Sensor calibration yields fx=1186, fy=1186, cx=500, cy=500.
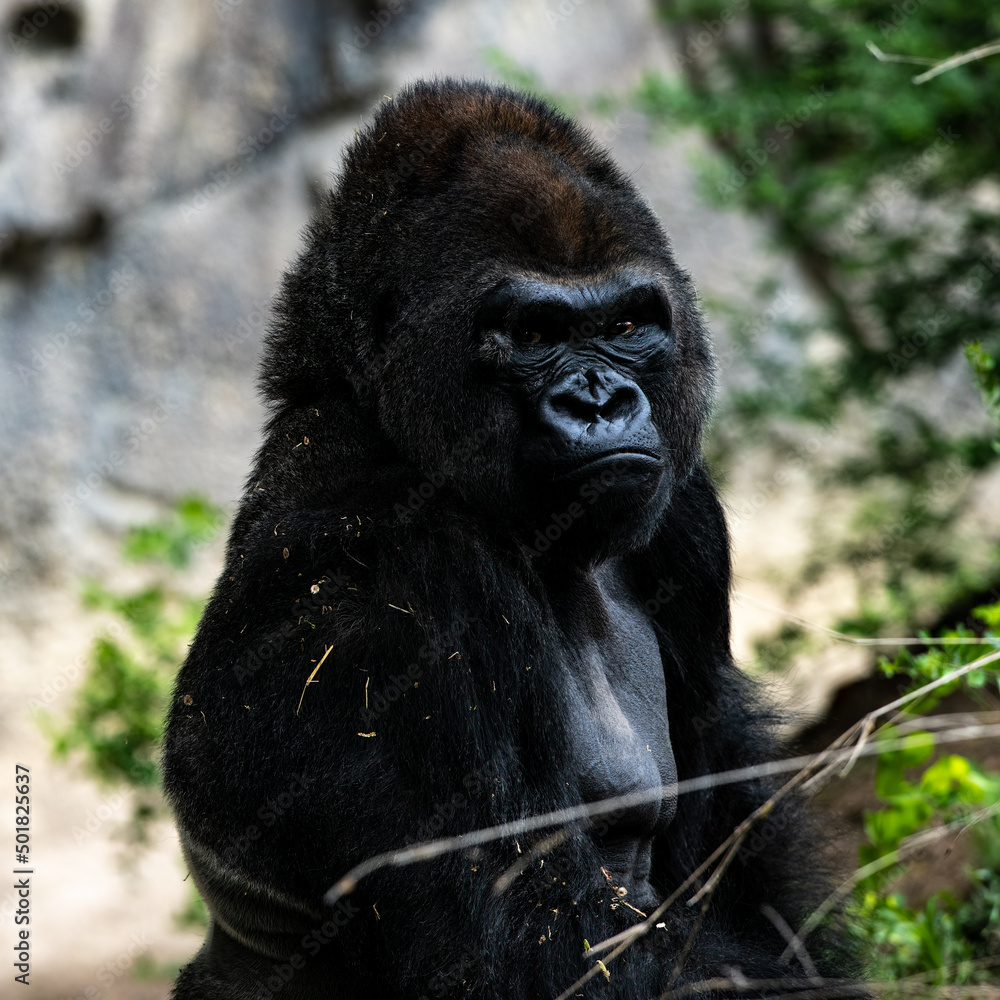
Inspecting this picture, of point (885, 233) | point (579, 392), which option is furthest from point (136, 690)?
point (885, 233)

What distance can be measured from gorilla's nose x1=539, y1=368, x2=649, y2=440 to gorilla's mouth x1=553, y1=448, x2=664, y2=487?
0.17 ft

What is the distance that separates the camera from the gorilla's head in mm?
2914

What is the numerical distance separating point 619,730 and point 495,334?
3.49 feet

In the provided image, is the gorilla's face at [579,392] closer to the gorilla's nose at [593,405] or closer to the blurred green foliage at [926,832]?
the gorilla's nose at [593,405]

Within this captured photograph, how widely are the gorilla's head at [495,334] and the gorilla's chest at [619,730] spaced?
0.35 m

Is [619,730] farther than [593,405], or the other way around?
[619,730]

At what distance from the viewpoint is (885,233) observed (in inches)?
260

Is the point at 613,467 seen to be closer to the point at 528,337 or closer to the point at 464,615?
the point at 528,337

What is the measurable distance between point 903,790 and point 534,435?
1.71 metres

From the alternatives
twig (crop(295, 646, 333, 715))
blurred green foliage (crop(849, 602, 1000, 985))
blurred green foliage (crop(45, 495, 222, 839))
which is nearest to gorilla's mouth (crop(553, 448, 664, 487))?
twig (crop(295, 646, 333, 715))

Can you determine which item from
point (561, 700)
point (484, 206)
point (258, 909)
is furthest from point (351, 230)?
point (258, 909)

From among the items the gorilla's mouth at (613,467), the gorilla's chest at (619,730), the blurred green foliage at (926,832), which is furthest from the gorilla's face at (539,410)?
the blurred green foliage at (926,832)

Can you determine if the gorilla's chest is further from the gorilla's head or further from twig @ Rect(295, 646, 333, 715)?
twig @ Rect(295, 646, 333, 715)

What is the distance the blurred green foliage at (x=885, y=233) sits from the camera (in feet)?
19.3
